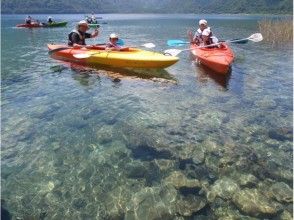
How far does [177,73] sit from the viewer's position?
51.4 ft

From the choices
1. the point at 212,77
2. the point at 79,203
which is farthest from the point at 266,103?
the point at 79,203

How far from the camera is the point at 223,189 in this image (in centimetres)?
675

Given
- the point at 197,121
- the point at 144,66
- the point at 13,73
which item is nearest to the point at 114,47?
the point at 144,66

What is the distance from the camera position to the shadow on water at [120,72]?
14899 mm

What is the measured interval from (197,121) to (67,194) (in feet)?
15.8

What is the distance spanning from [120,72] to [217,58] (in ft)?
15.8

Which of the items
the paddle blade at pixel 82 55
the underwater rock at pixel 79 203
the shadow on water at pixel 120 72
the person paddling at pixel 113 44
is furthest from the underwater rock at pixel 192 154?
the paddle blade at pixel 82 55

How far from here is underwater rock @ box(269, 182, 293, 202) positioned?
6.40 m

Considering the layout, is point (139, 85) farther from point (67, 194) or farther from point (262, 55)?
point (262, 55)

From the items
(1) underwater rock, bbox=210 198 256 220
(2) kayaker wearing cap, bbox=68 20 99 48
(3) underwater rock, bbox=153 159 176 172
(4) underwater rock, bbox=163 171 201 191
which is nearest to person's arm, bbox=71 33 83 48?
(2) kayaker wearing cap, bbox=68 20 99 48

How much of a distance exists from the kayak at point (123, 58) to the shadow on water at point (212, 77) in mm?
1562

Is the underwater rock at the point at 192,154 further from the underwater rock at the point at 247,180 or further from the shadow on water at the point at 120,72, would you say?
the shadow on water at the point at 120,72

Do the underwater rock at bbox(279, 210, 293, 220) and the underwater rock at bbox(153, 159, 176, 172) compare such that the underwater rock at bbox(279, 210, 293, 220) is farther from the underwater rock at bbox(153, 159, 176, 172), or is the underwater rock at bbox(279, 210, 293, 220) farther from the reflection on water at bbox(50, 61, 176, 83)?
the reflection on water at bbox(50, 61, 176, 83)

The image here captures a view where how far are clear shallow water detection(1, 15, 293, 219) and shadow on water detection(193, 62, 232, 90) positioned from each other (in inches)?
3.5
